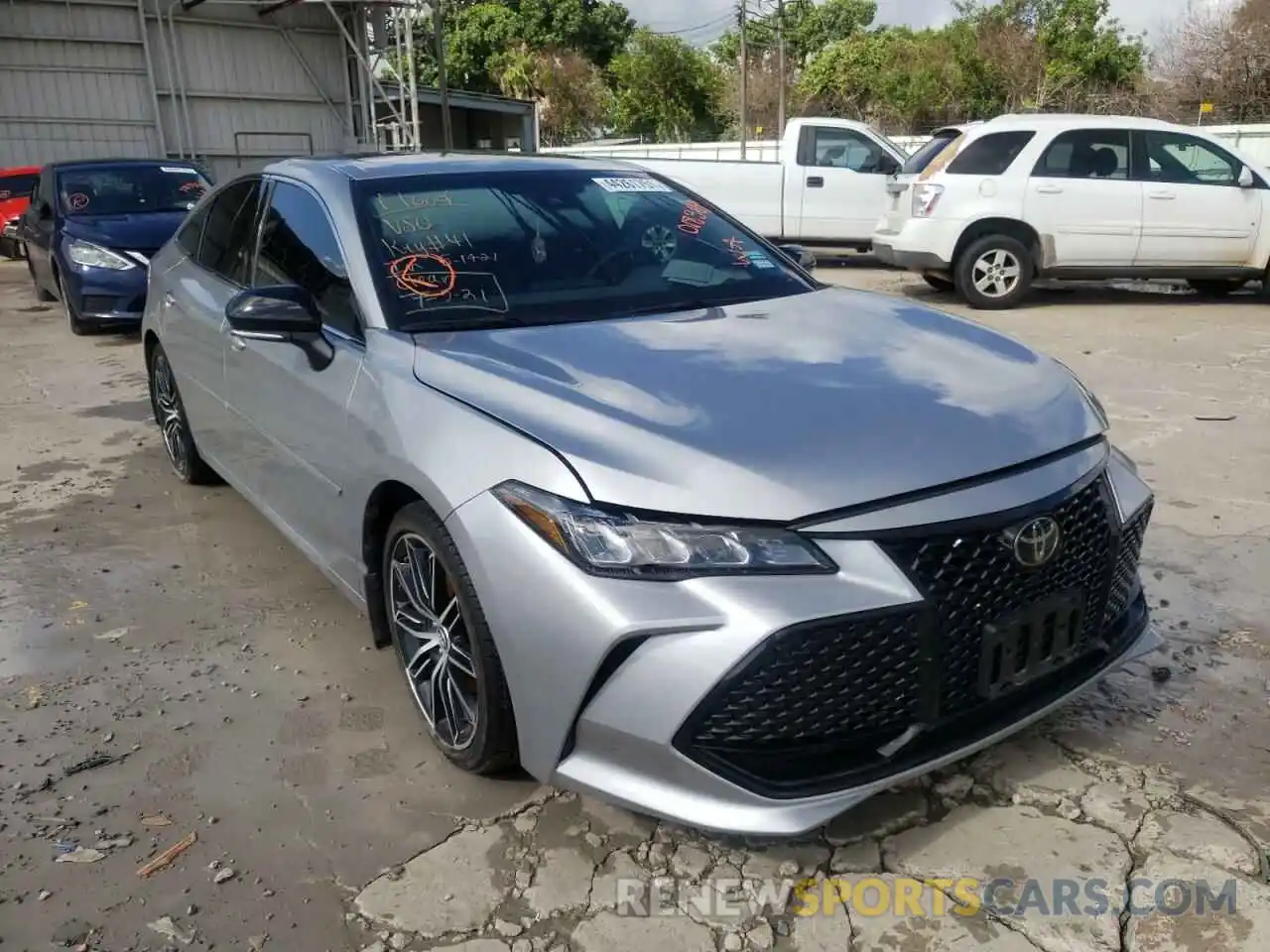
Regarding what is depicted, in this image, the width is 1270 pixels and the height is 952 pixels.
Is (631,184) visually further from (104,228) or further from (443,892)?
(104,228)

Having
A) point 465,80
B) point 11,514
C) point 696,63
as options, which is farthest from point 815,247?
point 465,80

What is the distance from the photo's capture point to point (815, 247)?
14820 mm

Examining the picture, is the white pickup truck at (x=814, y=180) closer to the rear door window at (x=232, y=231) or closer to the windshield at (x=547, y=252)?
the rear door window at (x=232, y=231)

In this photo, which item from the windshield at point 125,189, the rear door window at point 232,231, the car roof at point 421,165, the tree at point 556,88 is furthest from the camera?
the tree at point 556,88

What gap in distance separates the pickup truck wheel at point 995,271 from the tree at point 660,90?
37836 mm

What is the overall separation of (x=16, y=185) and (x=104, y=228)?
27.1 feet

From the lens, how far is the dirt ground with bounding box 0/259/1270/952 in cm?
233

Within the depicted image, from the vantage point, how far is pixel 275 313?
3.10 metres

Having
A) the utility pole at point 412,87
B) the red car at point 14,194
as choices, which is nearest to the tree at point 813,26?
the utility pole at point 412,87

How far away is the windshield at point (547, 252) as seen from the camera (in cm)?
313

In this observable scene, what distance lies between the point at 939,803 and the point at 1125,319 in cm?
795

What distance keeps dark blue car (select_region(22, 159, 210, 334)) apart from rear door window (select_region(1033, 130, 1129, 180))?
8081 millimetres

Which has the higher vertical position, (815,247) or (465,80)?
(465,80)

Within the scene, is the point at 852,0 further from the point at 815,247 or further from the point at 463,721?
the point at 463,721
